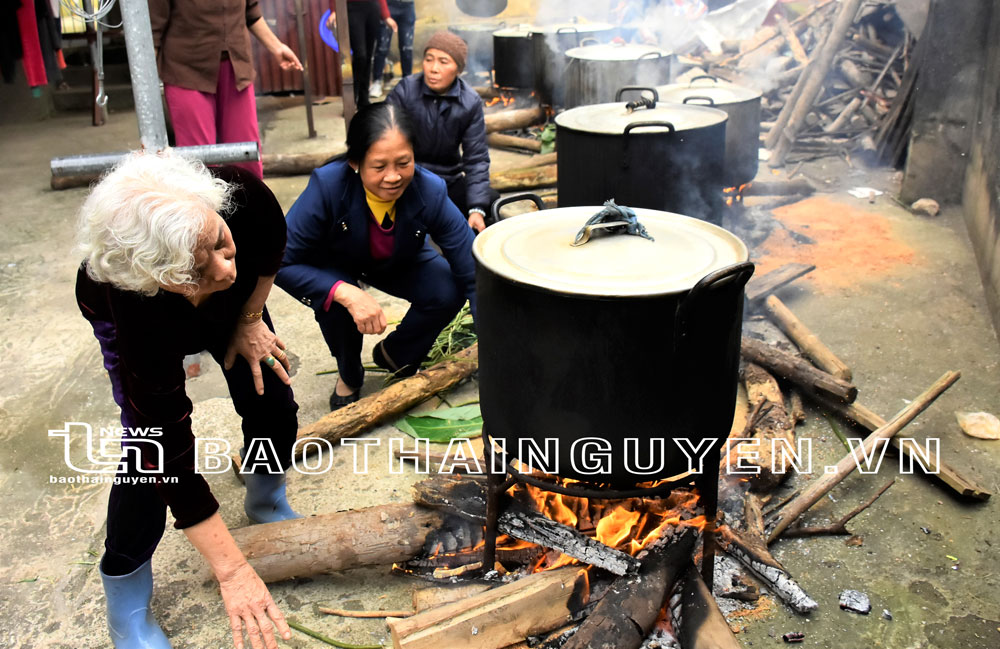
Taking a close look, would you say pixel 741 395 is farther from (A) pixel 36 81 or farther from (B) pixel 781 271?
(A) pixel 36 81

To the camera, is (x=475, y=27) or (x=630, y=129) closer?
(x=630, y=129)

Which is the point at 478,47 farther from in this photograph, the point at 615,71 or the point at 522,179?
the point at 615,71

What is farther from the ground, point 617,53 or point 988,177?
point 617,53

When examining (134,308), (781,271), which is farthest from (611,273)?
(781,271)

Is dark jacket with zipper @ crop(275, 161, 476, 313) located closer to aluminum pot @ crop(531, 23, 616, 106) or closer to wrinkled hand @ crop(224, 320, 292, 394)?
wrinkled hand @ crop(224, 320, 292, 394)

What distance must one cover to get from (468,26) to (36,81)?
7.11 metres

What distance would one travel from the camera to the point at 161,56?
459cm

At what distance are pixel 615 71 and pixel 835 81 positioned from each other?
392 cm

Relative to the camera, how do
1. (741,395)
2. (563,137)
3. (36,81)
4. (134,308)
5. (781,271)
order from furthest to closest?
1. (36,81)
2. (781,271)
3. (563,137)
4. (741,395)
5. (134,308)

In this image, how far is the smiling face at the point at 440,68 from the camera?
199 inches

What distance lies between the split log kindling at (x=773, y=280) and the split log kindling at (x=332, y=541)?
266 cm

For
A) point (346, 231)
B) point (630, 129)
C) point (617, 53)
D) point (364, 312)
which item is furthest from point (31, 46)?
point (630, 129)

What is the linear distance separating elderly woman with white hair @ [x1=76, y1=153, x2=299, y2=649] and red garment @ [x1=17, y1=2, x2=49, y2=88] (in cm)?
448

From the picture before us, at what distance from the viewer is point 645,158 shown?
418 centimetres
